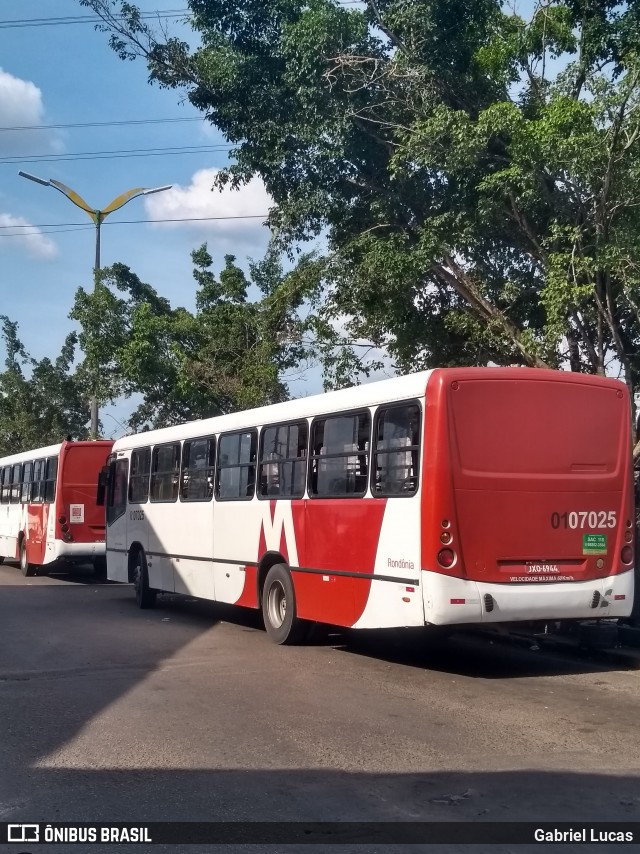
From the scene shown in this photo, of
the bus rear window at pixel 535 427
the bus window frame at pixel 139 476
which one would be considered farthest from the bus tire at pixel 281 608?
the bus window frame at pixel 139 476

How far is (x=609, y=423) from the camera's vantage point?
34.1 ft

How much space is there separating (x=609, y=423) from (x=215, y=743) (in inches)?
203

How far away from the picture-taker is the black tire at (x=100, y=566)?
73.6ft

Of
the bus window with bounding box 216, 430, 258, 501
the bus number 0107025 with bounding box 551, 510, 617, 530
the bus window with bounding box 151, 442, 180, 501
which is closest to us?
the bus number 0107025 with bounding box 551, 510, 617, 530

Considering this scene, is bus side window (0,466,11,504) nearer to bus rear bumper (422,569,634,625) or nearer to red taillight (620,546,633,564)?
bus rear bumper (422,569,634,625)

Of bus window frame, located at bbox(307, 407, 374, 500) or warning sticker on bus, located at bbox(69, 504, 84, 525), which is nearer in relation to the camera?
bus window frame, located at bbox(307, 407, 374, 500)

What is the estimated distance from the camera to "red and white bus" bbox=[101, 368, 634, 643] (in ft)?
31.6

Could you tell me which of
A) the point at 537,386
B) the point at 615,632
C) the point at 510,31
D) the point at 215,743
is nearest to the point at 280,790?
the point at 215,743

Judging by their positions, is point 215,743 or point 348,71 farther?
point 348,71

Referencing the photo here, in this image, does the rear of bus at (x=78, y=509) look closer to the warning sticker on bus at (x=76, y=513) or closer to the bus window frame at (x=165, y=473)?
the warning sticker on bus at (x=76, y=513)

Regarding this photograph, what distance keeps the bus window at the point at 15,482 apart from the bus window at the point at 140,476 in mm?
8580

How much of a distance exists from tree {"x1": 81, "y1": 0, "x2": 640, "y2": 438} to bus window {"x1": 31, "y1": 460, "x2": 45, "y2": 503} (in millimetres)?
8794

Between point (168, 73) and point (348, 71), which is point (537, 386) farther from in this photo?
point (168, 73)

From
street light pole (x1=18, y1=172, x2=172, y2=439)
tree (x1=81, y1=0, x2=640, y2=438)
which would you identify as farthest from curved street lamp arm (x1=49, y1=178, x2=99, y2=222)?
tree (x1=81, y1=0, x2=640, y2=438)
